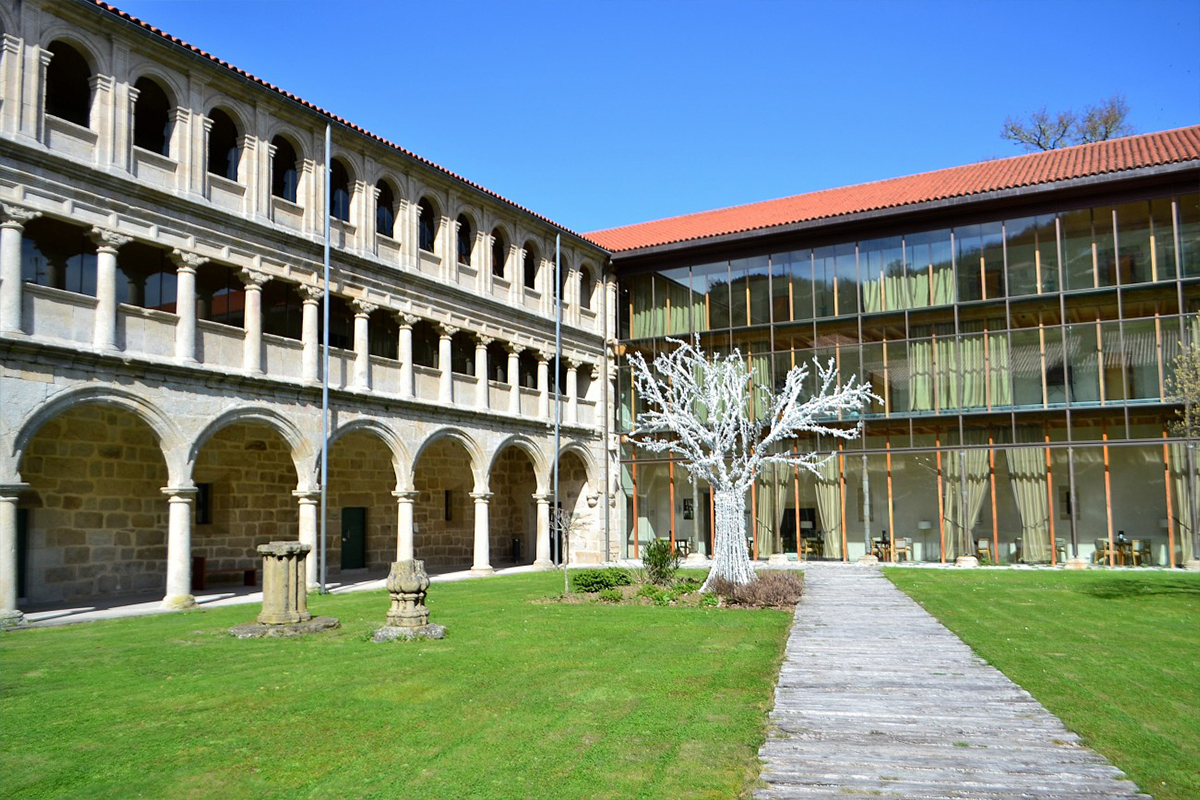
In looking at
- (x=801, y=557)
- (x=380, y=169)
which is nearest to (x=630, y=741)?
(x=380, y=169)

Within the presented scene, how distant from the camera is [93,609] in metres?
14.9

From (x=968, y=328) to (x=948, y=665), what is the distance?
1688 centimetres

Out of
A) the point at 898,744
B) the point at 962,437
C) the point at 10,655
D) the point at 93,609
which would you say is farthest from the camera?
the point at 962,437

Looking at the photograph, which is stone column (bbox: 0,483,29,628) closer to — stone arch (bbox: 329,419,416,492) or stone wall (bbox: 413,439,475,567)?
stone arch (bbox: 329,419,416,492)

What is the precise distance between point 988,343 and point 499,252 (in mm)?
12992

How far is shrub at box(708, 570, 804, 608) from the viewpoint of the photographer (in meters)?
14.1

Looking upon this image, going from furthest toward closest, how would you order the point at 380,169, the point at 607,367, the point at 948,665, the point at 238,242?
the point at 607,367 < the point at 380,169 < the point at 238,242 < the point at 948,665

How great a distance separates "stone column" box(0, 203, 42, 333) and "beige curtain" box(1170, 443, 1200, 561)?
23364 millimetres

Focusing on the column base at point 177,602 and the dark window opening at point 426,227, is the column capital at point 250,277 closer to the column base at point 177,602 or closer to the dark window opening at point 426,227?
the dark window opening at point 426,227

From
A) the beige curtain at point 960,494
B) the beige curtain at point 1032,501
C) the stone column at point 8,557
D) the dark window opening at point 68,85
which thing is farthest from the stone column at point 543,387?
the stone column at point 8,557

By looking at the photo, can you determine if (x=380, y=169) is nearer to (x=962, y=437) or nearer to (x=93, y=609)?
(x=93, y=609)

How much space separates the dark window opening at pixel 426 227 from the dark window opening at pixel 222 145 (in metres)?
5.05

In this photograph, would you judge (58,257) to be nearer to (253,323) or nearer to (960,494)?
(253,323)

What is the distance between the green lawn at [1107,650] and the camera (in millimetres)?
6191
